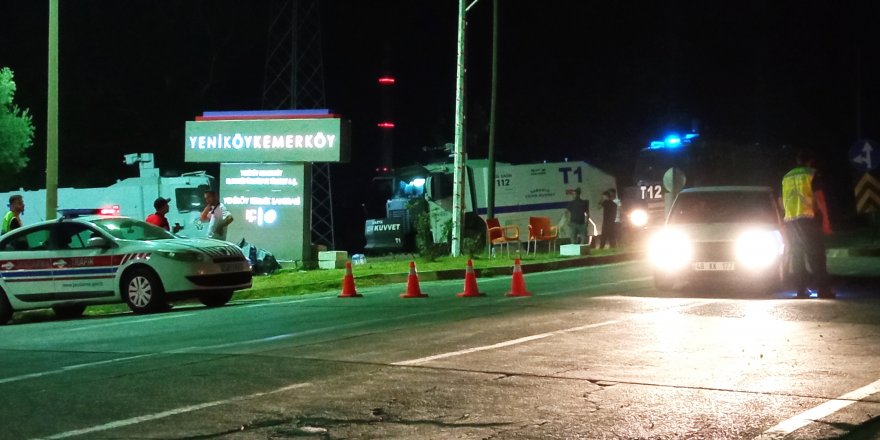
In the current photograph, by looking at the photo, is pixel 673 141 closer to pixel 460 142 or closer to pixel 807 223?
pixel 460 142

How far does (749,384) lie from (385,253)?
26743 millimetres

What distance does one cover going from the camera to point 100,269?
17359 millimetres

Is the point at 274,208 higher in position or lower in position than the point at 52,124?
lower

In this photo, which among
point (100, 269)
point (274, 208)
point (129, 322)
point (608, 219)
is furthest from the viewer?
point (608, 219)

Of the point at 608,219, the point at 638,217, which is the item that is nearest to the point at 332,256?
the point at 608,219

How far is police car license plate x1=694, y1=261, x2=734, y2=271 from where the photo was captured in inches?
651

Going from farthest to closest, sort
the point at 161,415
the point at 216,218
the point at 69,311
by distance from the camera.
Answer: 1. the point at 216,218
2. the point at 69,311
3. the point at 161,415

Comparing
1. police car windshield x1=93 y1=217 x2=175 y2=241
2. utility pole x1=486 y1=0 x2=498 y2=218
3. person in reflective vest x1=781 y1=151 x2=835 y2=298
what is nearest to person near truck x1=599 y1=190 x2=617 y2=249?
utility pole x1=486 y1=0 x2=498 y2=218

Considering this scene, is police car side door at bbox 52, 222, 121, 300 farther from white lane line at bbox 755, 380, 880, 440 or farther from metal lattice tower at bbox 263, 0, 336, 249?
metal lattice tower at bbox 263, 0, 336, 249

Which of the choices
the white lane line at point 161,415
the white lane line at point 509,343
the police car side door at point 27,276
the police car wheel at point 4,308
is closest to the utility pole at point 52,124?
the police car side door at point 27,276

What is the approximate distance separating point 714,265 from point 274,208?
39.9 ft

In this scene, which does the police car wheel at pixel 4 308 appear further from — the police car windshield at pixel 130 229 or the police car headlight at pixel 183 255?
the police car headlight at pixel 183 255

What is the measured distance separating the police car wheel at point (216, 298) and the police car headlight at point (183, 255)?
0.68 meters


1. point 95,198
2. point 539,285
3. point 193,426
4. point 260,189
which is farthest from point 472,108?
point 193,426
